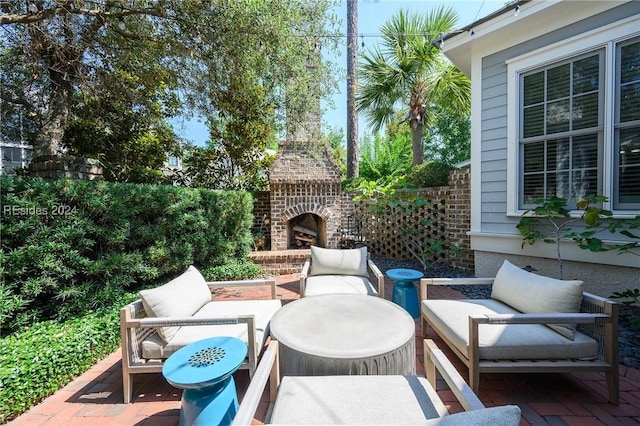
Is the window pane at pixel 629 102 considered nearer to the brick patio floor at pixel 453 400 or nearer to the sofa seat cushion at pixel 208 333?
the brick patio floor at pixel 453 400

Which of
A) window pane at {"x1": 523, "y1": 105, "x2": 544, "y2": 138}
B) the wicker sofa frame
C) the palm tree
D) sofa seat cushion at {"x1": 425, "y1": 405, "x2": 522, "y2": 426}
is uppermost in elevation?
the palm tree

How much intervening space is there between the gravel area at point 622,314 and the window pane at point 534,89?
9.70ft

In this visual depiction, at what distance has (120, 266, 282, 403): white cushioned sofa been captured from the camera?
2.12m

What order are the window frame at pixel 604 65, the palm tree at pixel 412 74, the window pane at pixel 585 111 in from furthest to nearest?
the palm tree at pixel 412 74 < the window pane at pixel 585 111 < the window frame at pixel 604 65

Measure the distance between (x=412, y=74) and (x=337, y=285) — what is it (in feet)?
18.6

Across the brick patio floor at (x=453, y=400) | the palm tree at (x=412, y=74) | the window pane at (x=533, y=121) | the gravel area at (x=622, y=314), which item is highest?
the palm tree at (x=412, y=74)

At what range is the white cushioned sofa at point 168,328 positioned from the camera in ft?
6.94

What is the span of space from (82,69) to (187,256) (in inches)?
130

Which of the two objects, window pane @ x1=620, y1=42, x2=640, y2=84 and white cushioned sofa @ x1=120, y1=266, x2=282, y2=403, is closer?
white cushioned sofa @ x1=120, y1=266, x2=282, y2=403

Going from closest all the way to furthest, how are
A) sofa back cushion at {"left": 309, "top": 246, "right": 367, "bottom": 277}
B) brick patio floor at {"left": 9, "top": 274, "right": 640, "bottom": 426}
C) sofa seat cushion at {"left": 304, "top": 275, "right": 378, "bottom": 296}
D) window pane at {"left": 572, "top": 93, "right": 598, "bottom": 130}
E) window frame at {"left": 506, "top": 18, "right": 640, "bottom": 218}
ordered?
brick patio floor at {"left": 9, "top": 274, "right": 640, "bottom": 426} < sofa seat cushion at {"left": 304, "top": 275, "right": 378, "bottom": 296} < window frame at {"left": 506, "top": 18, "right": 640, "bottom": 218} < window pane at {"left": 572, "top": 93, "right": 598, "bottom": 130} < sofa back cushion at {"left": 309, "top": 246, "right": 367, "bottom": 277}

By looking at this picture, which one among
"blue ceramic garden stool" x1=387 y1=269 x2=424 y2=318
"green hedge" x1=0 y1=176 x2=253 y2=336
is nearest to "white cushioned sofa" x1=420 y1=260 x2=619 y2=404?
"blue ceramic garden stool" x1=387 y1=269 x2=424 y2=318

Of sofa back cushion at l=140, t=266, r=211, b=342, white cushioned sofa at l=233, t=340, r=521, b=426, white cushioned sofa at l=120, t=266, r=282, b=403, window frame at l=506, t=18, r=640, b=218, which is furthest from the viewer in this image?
window frame at l=506, t=18, r=640, b=218

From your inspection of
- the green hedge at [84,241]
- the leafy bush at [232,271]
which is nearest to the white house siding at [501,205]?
the leafy bush at [232,271]

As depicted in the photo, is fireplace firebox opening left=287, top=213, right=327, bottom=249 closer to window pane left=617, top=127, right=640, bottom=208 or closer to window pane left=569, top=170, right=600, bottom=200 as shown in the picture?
window pane left=569, top=170, right=600, bottom=200
